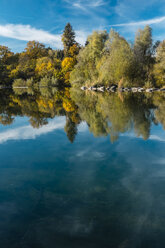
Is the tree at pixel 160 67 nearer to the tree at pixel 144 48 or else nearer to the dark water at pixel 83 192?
the tree at pixel 144 48

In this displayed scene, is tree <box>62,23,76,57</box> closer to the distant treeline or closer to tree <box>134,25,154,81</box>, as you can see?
the distant treeline

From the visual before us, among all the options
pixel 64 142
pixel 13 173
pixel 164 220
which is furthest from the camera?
pixel 64 142

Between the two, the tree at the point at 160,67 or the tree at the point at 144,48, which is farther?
the tree at the point at 144,48

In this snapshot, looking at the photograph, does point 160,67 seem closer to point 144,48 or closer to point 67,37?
point 144,48

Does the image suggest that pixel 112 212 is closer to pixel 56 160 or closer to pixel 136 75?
pixel 56 160

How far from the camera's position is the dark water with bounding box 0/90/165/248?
7.00 feet

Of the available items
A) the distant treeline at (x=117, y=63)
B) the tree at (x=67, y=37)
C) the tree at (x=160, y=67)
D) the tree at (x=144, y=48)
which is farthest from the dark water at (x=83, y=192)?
the tree at (x=67, y=37)

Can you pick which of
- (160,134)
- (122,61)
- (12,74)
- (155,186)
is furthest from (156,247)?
(12,74)

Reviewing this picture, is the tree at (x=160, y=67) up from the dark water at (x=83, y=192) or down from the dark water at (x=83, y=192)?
up

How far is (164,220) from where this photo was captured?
2.32 m

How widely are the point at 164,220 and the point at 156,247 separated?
425 mm

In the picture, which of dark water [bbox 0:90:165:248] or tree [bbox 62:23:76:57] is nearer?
dark water [bbox 0:90:165:248]

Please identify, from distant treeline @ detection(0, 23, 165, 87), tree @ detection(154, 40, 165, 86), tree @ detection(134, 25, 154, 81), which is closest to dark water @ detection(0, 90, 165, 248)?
distant treeline @ detection(0, 23, 165, 87)

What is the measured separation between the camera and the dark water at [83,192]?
2135mm
